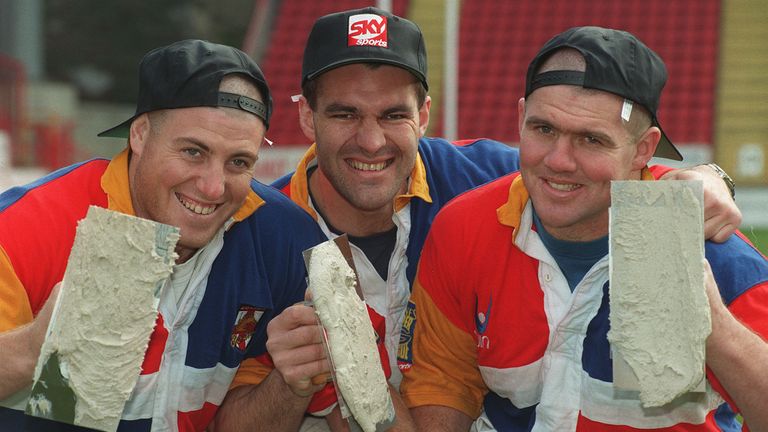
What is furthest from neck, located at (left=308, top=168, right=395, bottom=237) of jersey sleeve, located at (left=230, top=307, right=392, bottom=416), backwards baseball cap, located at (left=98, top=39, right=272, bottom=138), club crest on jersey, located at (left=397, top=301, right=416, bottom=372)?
backwards baseball cap, located at (left=98, top=39, right=272, bottom=138)

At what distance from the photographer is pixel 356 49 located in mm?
3658

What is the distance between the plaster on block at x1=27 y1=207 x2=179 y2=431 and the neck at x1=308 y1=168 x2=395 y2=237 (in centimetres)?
121

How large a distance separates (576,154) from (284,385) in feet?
3.86

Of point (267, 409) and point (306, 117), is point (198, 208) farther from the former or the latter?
point (306, 117)

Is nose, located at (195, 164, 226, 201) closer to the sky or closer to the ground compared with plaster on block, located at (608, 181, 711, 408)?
closer to the sky

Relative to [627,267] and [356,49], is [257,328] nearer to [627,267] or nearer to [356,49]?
[356,49]

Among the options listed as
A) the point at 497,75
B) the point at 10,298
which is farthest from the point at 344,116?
the point at 497,75

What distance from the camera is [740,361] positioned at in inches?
107

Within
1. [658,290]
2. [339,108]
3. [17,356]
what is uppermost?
[339,108]

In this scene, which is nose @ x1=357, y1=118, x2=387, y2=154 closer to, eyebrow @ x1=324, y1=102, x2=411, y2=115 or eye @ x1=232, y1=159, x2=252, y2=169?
eyebrow @ x1=324, y1=102, x2=411, y2=115

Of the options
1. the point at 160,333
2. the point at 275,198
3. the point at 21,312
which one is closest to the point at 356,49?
the point at 275,198

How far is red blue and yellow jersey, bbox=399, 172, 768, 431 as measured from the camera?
3.02m

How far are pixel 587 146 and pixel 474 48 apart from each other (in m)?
14.3

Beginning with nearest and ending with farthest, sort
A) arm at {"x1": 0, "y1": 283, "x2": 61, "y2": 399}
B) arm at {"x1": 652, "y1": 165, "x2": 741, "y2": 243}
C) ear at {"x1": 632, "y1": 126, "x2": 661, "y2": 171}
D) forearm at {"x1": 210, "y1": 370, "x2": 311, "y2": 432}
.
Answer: arm at {"x1": 0, "y1": 283, "x2": 61, "y2": 399} < arm at {"x1": 652, "y1": 165, "x2": 741, "y2": 243} < ear at {"x1": 632, "y1": 126, "x2": 661, "y2": 171} < forearm at {"x1": 210, "y1": 370, "x2": 311, "y2": 432}
